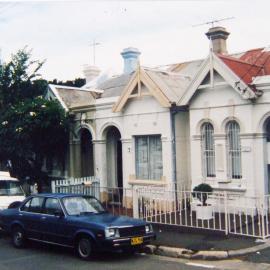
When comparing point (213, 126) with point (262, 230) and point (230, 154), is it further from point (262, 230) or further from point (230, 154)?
point (262, 230)

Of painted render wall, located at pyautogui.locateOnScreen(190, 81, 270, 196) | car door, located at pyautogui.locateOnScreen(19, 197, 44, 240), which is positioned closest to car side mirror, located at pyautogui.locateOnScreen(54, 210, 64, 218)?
car door, located at pyautogui.locateOnScreen(19, 197, 44, 240)

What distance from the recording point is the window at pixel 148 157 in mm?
16312

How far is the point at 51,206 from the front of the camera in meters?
10.9

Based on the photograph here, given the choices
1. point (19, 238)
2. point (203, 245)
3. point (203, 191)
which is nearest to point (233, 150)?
point (203, 191)

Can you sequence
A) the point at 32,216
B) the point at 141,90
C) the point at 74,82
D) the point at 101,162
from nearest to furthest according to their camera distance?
1. the point at 32,216
2. the point at 141,90
3. the point at 101,162
4. the point at 74,82

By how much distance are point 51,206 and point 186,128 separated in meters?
6.60

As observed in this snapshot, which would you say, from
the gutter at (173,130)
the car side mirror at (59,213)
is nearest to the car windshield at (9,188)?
the car side mirror at (59,213)

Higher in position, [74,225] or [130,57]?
[130,57]

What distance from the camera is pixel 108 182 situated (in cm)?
1850

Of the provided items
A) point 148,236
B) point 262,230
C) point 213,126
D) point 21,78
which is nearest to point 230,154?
point 213,126

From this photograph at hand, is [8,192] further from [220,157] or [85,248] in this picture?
[220,157]

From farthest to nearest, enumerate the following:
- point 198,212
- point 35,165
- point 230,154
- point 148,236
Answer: point 35,165, point 230,154, point 198,212, point 148,236

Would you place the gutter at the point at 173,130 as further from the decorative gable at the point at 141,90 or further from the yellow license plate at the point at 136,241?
the yellow license plate at the point at 136,241

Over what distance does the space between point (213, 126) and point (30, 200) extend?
250 inches
